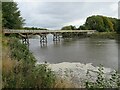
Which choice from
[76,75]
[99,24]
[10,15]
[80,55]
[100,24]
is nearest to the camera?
[76,75]

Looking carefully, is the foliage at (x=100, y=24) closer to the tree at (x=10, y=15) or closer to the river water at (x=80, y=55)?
the tree at (x=10, y=15)

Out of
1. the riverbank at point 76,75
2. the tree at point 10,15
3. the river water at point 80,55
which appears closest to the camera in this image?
the riverbank at point 76,75

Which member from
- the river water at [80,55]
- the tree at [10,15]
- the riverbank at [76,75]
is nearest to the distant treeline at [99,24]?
the tree at [10,15]

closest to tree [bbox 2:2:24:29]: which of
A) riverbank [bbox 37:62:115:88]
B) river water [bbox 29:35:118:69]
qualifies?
river water [bbox 29:35:118:69]

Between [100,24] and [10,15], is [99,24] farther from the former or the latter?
[10,15]

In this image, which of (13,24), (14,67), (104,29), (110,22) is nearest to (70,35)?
(104,29)

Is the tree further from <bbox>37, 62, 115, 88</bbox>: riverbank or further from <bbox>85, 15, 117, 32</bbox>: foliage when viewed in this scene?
<bbox>85, 15, 117, 32</bbox>: foliage

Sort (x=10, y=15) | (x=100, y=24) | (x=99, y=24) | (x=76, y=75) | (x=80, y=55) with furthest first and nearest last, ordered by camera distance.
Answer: (x=100, y=24), (x=99, y=24), (x=10, y=15), (x=80, y=55), (x=76, y=75)

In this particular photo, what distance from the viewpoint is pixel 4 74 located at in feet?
25.8

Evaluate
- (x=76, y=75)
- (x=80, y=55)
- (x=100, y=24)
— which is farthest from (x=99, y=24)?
(x=76, y=75)

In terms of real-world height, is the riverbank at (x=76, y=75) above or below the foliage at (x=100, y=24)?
below

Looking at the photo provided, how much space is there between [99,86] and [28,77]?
202 centimetres

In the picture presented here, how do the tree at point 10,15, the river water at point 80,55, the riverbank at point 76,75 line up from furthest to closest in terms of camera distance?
the tree at point 10,15 → the river water at point 80,55 → the riverbank at point 76,75

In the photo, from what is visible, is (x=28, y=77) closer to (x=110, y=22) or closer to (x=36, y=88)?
(x=36, y=88)
